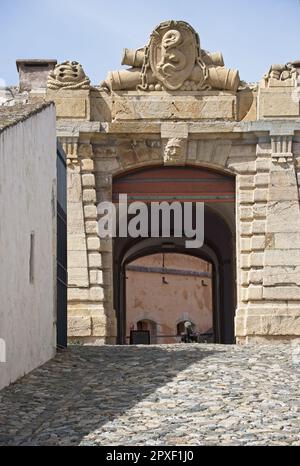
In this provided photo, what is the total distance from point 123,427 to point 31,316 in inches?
155

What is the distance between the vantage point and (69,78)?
62.5ft

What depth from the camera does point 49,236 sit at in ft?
48.2

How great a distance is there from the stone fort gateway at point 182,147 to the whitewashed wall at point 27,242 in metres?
3.63

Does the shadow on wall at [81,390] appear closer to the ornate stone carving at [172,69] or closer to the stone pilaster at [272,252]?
the stone pilaster at [272,252]

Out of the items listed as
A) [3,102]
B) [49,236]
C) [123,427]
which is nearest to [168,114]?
[3,102]

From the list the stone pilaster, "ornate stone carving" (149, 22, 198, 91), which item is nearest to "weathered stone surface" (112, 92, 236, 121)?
"ornate stone carving" (149, 22, 198, 91)

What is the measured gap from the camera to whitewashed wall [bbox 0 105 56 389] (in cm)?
1141

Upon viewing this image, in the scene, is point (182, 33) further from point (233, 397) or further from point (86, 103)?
point (233, 397)

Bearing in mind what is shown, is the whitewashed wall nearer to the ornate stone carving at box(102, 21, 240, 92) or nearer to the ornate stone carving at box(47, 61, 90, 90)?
the ornate stone carving at box(47, 61, 90, 90)

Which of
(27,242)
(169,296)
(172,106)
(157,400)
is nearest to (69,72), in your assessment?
(172,106)

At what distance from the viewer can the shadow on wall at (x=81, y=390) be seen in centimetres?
930

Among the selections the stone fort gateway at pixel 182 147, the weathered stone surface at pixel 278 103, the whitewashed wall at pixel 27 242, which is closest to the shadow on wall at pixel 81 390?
the whitewashed wall at pixel 27 242

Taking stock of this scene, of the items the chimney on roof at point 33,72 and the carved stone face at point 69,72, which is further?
the chimney on roof at point 33,72

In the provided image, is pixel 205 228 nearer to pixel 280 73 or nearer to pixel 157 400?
pixel 280 73
